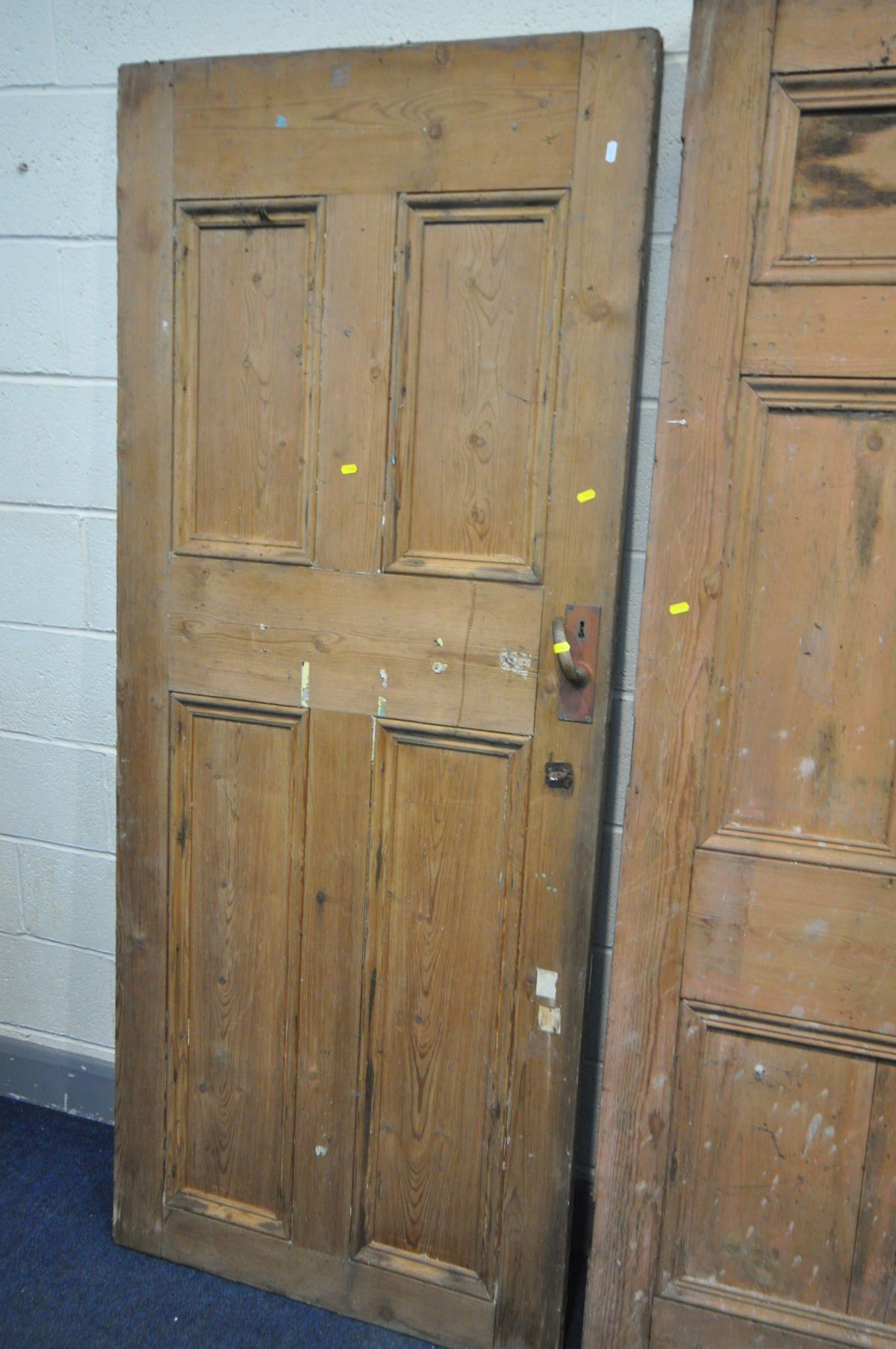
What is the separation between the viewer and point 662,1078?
51.7 inches

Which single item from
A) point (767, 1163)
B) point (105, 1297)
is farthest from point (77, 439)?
point (767, 1163)

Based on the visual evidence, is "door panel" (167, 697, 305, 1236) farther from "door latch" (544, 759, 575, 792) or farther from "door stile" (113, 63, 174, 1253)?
"door latch" (544, 759, 575, 792)

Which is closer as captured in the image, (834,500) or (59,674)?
(834,500)

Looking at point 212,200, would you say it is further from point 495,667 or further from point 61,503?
point 495,667

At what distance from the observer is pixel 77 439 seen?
1.68 metres

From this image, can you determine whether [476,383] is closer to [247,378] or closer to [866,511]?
[247,378]

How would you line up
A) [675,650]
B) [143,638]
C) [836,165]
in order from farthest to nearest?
[143,638], [675,650], [836,165]

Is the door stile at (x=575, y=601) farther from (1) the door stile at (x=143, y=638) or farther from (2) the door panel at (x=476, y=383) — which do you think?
(1) the door stile at (x=143, y=638)

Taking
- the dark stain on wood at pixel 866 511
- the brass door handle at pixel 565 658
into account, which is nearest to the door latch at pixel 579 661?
the brass door handle at pixel 565 658

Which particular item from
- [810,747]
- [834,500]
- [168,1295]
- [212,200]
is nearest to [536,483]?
[834,500]

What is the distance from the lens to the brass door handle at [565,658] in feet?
4.29

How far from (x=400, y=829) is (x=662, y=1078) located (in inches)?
19.0

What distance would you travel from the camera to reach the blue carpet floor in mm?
1469

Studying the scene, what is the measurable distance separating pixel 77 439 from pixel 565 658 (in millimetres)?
941
